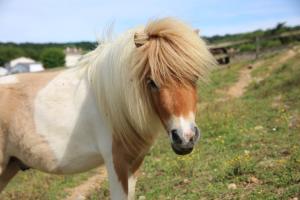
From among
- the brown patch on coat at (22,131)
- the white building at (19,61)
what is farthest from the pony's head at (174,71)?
the white building at (19,61)

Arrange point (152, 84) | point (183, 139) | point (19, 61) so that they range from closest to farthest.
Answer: point (183, 139)
point (152, 84)
point (19, 61)

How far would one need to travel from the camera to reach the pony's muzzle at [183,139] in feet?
8.14

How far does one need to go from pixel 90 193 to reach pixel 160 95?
3110 millimetres

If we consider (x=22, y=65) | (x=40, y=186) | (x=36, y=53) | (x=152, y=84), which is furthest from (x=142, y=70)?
(x=36, y=53)

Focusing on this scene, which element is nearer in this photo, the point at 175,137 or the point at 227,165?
the point at 175,137

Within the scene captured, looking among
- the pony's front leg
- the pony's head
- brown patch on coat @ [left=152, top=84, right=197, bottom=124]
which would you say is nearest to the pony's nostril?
the pony's head

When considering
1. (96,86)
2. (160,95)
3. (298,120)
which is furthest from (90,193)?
(298,120)

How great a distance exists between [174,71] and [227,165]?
277 cm

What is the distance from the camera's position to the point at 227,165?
5.09 metres

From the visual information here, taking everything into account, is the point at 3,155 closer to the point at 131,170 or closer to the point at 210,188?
the point at 131,170

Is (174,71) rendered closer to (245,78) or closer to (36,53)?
(245,78)

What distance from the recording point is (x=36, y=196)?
5379mm

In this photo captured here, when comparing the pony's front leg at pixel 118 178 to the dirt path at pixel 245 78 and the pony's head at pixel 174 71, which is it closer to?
the pony's head at pixel 174 71

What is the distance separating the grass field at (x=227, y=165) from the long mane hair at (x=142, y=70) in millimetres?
461
